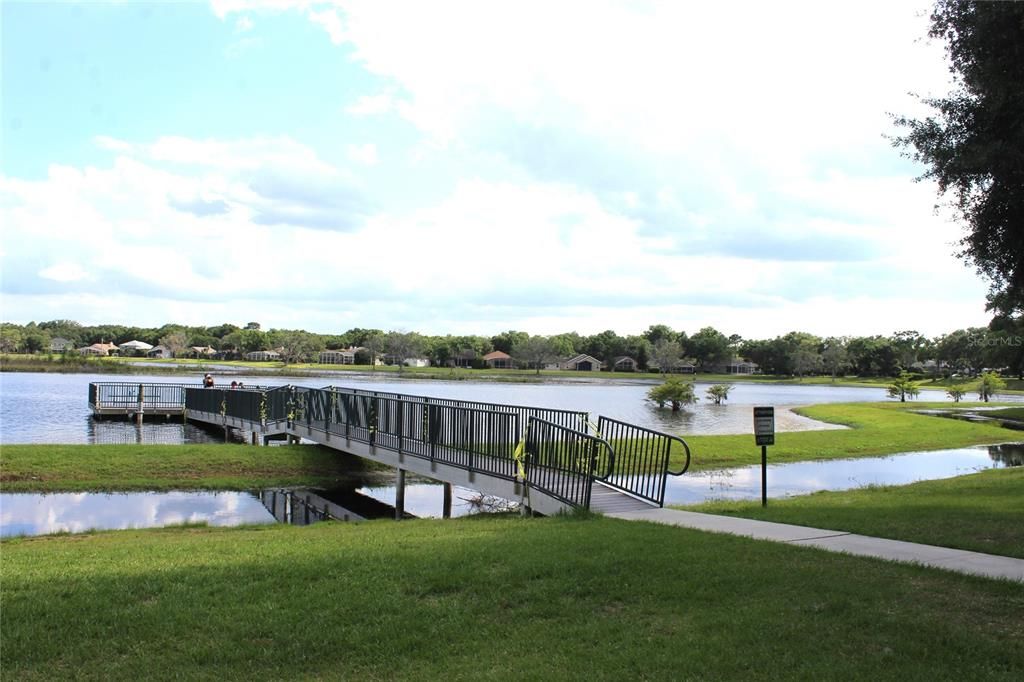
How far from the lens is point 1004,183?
8.71m

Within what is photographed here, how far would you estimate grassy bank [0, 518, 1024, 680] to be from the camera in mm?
4891

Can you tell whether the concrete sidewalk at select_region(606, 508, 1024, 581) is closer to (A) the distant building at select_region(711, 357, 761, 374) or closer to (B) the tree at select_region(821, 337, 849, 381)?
(B) the tree at select_region(821, 337, 849, 381)

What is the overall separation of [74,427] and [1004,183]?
33.7 metres

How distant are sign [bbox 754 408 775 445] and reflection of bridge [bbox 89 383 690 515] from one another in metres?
1.42

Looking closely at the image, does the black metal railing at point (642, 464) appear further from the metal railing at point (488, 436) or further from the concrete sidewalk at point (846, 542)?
the concrete sidewalk at point (846, 542)

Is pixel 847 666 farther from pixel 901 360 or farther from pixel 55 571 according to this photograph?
pixel 901 360

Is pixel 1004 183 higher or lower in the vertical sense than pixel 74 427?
higher

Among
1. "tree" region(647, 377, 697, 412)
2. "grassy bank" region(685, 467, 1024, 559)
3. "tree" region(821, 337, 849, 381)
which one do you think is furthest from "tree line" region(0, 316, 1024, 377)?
"grassy bank" region(685, 467, 1024, 559)

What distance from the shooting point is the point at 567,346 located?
180750 millimetres

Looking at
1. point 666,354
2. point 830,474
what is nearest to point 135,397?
point 830,474

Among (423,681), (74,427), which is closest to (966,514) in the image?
(423,681)

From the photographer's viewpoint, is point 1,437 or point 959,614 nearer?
point 959,614

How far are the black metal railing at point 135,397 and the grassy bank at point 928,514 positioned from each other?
31.2m

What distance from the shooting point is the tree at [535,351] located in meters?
164
